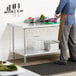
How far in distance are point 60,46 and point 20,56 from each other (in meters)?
0.88

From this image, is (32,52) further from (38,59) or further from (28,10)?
(28,10)

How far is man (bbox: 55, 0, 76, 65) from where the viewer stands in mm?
5076

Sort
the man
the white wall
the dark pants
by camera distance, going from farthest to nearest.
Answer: the white wall, the dark pants, the man

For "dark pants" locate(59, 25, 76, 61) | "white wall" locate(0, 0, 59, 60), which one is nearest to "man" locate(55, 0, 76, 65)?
"dark pants" locate(59, 25, 76, 61)

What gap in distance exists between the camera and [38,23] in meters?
5.52

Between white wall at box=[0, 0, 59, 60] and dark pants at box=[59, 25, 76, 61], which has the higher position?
white wall at box=[0, 0, 59, 60]

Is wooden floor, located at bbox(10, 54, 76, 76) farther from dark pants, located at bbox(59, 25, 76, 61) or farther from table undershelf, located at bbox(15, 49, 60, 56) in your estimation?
dark pants, located at bbox(59, 25, 76, 61)

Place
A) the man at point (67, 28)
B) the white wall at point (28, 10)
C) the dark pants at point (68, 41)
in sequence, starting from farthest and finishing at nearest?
1. the white wall at point (28, 10)
2. the dark pants at point (68, 41)
3. the man at point (67, 28)

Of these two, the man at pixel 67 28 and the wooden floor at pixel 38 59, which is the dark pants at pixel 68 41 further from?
the wooden floor at pixel 38 59

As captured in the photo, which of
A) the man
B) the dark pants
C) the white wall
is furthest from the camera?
the white wall

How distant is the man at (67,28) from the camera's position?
16.7 ft

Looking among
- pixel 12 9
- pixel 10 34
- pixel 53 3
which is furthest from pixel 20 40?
pixel 53 3

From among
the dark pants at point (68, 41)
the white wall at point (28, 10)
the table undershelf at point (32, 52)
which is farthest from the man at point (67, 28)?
the white wall at point (28, 10)

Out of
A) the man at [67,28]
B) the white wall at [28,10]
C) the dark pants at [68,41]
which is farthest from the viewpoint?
the white wall at [28,10]
